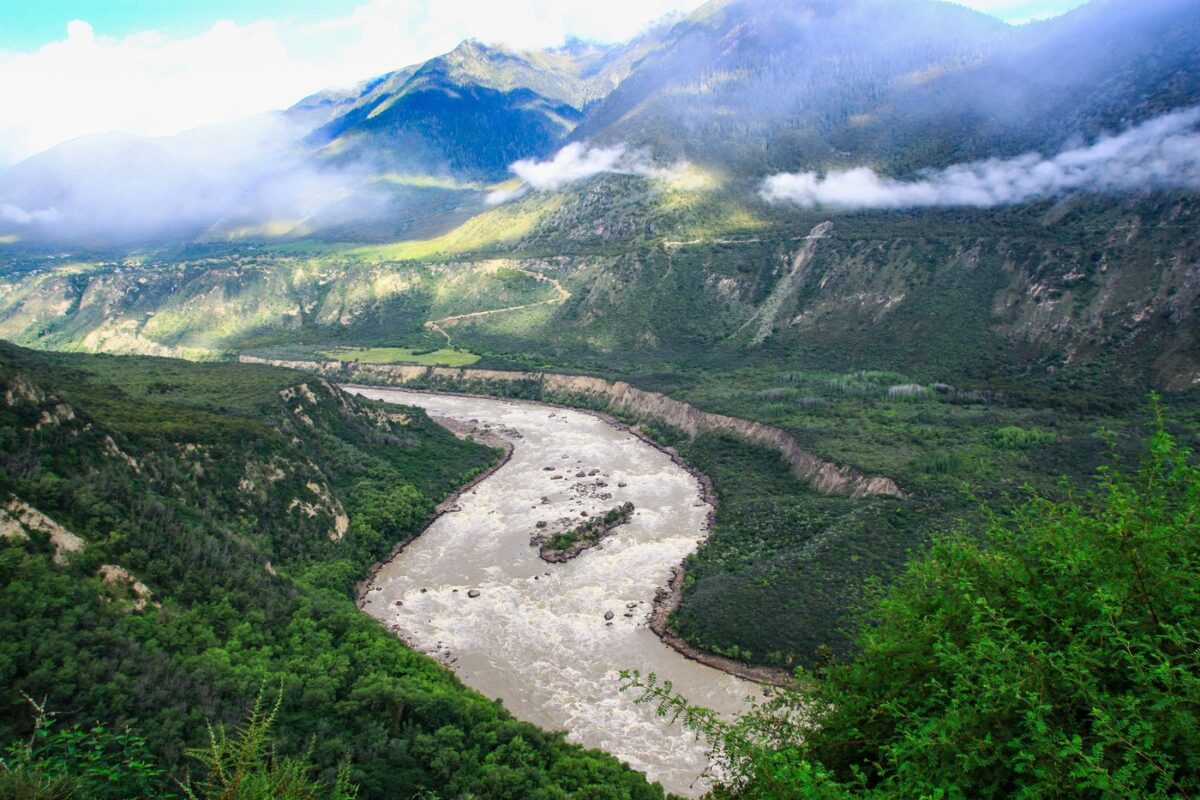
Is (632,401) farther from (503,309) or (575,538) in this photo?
(503,309)

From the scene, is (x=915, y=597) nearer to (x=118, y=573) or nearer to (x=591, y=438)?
(x=118, y=573)

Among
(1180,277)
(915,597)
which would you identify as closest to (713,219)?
(1180,277)

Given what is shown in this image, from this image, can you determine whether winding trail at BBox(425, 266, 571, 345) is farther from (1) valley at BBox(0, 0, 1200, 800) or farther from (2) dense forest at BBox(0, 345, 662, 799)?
(2) dense forest at BBox(0, 345, 662, 799)

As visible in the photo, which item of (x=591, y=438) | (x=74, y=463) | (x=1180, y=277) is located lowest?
(x=591, y=438)

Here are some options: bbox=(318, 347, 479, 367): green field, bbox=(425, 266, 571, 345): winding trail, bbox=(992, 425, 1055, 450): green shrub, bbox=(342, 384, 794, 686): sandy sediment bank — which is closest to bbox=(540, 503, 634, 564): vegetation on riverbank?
bbox=(342, 384, 794, 686): sandy sediment bank

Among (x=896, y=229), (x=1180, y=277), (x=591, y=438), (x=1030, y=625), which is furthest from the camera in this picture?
(x=896, y=229)

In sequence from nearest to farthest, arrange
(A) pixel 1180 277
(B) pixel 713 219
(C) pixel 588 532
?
(C) pixel 588 532, (A) pixel 1180 277, (B) pixel 713 219

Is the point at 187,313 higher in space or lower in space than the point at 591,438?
higher
